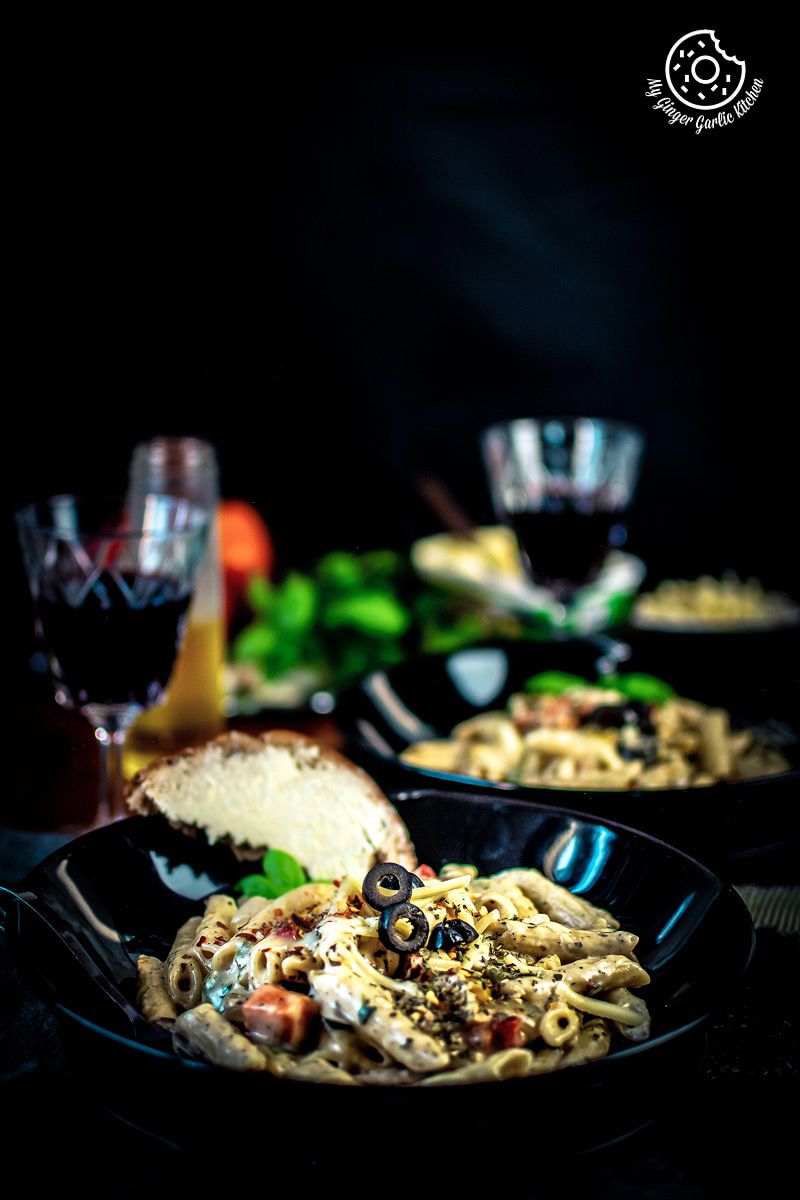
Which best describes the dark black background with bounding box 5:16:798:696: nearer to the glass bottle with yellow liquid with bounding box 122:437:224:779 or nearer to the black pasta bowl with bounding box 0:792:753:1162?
the glass bottle with yellow liquid with bounding box 122:437:224:779

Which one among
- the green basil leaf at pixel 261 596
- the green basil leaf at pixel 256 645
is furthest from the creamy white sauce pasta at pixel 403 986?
the green basil leaf at pixel 261 596

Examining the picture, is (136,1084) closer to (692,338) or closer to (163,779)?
(163,779)

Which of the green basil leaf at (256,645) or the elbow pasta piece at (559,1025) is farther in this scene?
the green basil leaf at (256,645)

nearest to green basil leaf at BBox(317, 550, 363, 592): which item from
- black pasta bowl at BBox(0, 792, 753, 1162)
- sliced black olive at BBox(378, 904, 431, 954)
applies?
black pasta bowl at BBox(0, 792, 753, 1162)

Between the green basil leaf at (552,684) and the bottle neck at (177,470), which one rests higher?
the bottle neck at (177,470)

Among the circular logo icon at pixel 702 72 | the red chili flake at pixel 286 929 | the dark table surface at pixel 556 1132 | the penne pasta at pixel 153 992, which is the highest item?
the circular logo icon at pixel 702 72

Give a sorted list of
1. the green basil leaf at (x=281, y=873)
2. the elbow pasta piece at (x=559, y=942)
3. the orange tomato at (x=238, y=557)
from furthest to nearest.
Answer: the orange tomato at (x=238, y=557)
the green basil leaf at (x=281, y=873)
the elbow pasta piece at (x=559, y=942)

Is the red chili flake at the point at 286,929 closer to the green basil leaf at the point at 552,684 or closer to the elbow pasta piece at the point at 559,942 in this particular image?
the elbow pasta piece at the point at 559,942
